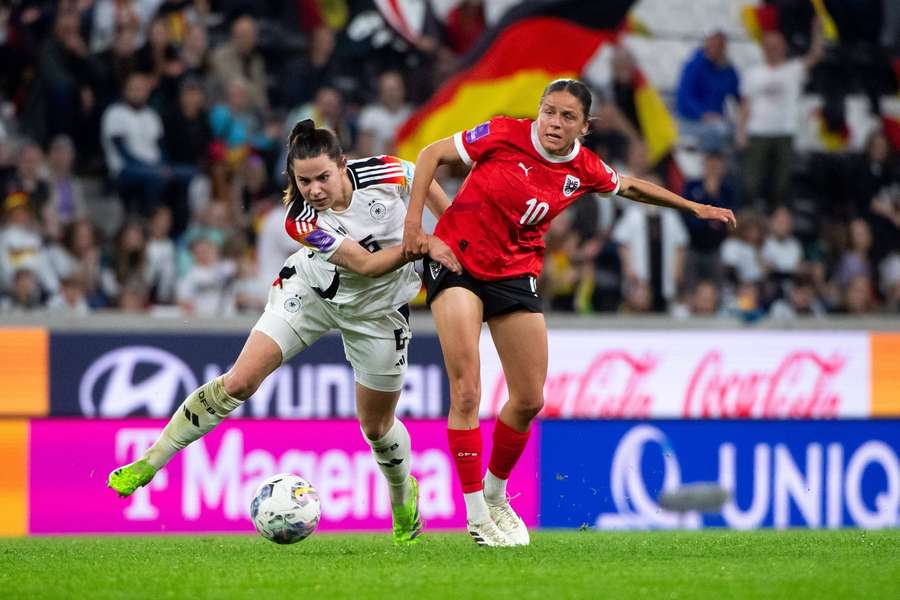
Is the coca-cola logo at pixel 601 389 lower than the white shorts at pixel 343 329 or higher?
lower

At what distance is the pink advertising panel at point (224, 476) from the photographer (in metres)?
11.3

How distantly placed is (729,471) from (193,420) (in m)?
6.08

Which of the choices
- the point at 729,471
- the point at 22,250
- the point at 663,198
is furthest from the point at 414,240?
the point at 22,250

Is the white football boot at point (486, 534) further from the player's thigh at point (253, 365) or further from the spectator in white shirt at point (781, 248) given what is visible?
the spectator in white shirt at point (781, 248)

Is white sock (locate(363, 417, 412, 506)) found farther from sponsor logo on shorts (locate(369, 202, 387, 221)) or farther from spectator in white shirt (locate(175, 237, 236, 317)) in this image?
spectator in white shirt (locate(175, 237, 236, 317))

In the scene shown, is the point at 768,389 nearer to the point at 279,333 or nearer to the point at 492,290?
the point at 492,290

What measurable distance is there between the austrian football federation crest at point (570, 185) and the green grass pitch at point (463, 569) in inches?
69.2

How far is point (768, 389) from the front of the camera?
12547 mm

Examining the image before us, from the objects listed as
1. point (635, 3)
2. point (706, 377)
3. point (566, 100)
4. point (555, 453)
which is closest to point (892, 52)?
point (635, 3)

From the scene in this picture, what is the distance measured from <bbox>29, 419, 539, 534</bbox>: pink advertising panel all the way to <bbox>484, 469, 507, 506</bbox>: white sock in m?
4.29

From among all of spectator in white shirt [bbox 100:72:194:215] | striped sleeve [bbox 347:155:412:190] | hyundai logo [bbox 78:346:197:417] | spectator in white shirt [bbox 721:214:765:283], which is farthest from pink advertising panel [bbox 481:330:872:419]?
striped sleeve [bbox 347:155:412:190]

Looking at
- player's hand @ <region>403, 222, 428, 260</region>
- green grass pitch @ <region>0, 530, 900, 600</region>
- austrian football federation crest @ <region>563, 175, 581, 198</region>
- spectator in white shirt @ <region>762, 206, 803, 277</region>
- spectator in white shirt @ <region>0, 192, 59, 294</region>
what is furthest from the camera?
spectator in white shirt @ <region>762, 206, 803, 277</region>

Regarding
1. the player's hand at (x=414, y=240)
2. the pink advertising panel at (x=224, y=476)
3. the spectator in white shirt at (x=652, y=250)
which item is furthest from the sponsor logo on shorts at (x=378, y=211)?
the spectator in white shirt at (x=652, y=250)

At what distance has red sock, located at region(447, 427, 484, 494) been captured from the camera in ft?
23.9
